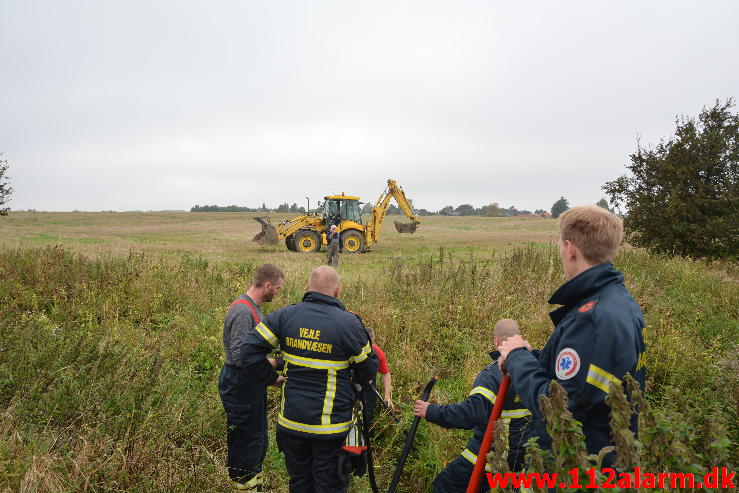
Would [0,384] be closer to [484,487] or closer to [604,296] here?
[484,487]

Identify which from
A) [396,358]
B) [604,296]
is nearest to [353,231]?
[396,358]

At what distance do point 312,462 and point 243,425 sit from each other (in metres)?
0.89

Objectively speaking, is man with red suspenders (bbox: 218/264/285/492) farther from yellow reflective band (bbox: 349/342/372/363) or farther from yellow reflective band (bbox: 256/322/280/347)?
yellow reflective band (bbox: 349/342/372/363)

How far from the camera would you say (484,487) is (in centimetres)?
279

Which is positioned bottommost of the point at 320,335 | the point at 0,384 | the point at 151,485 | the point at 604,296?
the point at 151,485

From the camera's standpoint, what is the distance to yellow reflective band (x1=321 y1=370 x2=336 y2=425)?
2908mm

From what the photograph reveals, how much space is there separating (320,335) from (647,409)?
1.95 meters

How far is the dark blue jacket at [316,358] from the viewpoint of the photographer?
291cm

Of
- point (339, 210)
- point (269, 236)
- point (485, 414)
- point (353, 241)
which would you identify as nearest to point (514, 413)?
point (485, 414)

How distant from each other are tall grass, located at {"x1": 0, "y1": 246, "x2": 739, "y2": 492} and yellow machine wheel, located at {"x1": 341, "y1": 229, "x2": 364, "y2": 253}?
9.97 m

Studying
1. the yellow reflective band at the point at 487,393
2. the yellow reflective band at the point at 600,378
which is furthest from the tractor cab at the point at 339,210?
the yellow reflective band at the point at 600,378

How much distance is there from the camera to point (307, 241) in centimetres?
2066

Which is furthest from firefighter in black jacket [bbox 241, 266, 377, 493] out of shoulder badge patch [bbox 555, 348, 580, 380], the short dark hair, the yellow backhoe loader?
the yellow backhoe loader

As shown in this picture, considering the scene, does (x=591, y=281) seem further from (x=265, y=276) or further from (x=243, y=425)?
(x=243, y=425)
